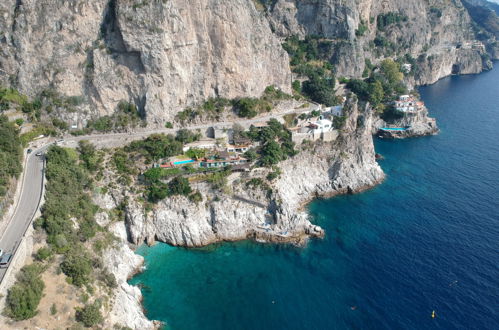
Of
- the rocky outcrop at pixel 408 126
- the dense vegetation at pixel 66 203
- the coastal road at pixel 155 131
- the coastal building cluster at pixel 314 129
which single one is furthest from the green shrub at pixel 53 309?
the rocky outcrop at pixel 408 126

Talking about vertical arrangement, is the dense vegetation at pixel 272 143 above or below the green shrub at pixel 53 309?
above

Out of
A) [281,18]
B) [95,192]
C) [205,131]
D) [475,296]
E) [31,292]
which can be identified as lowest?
[475,296]

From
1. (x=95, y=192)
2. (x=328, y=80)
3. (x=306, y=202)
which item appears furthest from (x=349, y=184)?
(x=95, y=192)

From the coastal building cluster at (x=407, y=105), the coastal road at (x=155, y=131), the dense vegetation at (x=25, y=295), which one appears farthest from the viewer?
the coastal building cluster at (x=407, y=105)

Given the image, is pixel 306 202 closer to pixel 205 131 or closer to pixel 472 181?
pixel 205 131

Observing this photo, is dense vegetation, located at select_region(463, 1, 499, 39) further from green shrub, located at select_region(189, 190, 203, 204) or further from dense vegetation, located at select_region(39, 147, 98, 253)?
dense vegetation, located at select_region(39, 147, 98, 253)

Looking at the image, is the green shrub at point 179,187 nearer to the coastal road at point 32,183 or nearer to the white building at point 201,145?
the white building at point 201,145
